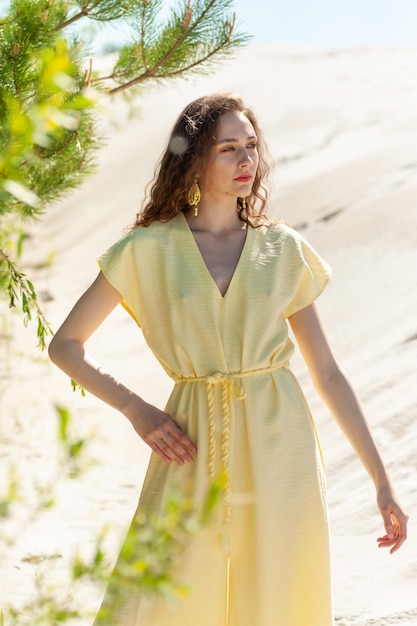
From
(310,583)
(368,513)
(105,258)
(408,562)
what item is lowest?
(368,513)

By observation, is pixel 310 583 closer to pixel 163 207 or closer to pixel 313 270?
pixel 313 270

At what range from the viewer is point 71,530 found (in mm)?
4262

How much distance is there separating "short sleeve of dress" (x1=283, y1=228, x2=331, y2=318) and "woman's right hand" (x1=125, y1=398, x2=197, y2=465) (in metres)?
0.38

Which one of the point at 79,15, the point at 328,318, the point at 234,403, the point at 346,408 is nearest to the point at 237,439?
the point at 234,403

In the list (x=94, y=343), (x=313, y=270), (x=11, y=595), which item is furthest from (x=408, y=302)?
(x=313, y=270)

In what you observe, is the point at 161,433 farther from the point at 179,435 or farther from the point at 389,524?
the point at 389,524

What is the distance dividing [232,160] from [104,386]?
0.60 meters

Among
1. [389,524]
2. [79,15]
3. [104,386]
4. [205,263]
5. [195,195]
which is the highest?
[79,15]

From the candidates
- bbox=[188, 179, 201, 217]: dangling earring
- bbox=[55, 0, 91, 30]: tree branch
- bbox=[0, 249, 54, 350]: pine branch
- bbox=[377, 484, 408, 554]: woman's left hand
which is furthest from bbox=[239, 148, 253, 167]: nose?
bbox=[55, 0, 91, 30]: tree branch

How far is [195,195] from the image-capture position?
2.22 meters

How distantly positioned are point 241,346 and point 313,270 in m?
0.29

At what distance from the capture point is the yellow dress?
196 cm

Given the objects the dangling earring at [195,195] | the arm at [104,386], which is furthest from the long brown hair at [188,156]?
the arm at [104,386]

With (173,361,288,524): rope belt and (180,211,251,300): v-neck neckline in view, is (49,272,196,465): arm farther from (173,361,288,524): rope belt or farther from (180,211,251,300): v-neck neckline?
(180,211,251,300): v-neck neckline
